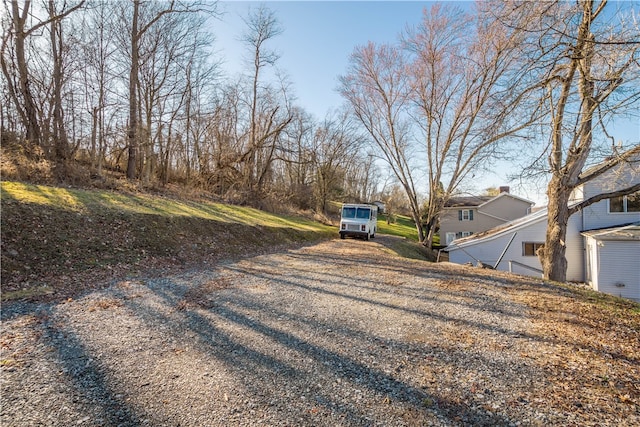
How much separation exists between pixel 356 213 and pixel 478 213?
17.8 meters

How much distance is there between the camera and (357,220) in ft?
64.7

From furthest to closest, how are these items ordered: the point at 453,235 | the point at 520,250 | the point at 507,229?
the point at 453,235 < the point at 507,229 < the point at 520,250

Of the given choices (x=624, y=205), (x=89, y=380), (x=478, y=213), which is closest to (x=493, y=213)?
(x=478, y=213)

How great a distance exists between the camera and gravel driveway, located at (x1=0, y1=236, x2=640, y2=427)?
244 cm

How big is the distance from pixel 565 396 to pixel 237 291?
5021 millimetres

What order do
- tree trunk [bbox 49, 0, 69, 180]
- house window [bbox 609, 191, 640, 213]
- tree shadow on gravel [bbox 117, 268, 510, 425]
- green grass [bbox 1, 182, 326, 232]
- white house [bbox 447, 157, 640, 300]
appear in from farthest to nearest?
house window [bbox 609, 191, 640, 213]
white house [bbox 447, 157, 640, 300]
tree trunk [bbox 49, 0, 69, 180]
green grass [bbox 1, 182, 326, 232]
tree shadow on gravel [bbox 117, 268, 510, 425]

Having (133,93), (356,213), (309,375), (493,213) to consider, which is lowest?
(309,375)

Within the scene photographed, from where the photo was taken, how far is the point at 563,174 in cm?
774

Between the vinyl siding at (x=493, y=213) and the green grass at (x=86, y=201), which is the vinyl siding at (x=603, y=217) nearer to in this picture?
the vinyl siding at (x=493, y=213)

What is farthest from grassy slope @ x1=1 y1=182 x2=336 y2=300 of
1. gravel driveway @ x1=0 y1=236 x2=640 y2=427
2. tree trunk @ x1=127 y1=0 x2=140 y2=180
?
tree trunk @ x1=127 y1=0 x2=140 y2=180

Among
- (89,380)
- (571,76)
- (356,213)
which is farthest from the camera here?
(356,213)

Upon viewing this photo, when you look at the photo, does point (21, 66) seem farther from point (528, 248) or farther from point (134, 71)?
point (528, 248)

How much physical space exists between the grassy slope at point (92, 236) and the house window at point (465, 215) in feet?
85.7

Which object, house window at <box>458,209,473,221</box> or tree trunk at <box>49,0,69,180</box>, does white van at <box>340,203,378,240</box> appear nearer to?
tree trunk at <box>49,0,69,180</box>
